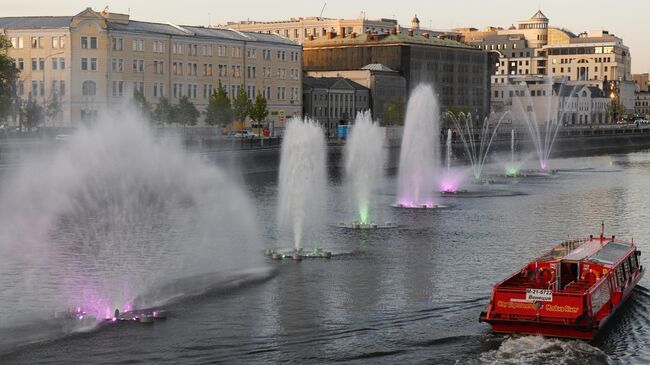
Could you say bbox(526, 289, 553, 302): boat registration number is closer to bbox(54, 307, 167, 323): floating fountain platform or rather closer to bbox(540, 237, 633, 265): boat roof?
bbox(540, 237, 633, 265): boat roof

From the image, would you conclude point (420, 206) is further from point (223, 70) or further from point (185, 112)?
point (223, 70)

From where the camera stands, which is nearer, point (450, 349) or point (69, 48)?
point (450, 349)

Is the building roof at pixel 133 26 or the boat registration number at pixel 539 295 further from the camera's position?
the building roof at pixel 133 26

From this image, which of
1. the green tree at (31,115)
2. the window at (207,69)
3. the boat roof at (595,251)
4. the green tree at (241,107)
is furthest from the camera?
the window at (207,69)

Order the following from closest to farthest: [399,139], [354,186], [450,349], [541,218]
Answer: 1. [450,349]
2. [541,218]
3. [354,186]
4. [399,139]

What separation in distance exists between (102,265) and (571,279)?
1647cm

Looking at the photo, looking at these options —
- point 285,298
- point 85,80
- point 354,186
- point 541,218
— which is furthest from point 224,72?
point 285,298

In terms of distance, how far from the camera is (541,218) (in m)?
61.8

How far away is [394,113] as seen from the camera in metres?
154

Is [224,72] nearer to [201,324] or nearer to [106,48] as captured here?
[106,48]

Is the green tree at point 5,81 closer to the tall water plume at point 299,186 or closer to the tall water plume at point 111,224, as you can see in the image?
the tall water plume at point 111,224

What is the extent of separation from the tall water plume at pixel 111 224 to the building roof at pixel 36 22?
961 inches

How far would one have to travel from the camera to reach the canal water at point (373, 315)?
29594mm

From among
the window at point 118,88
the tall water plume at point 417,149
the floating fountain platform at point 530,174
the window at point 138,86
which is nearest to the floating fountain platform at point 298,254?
the tall water plume at point 417,149
